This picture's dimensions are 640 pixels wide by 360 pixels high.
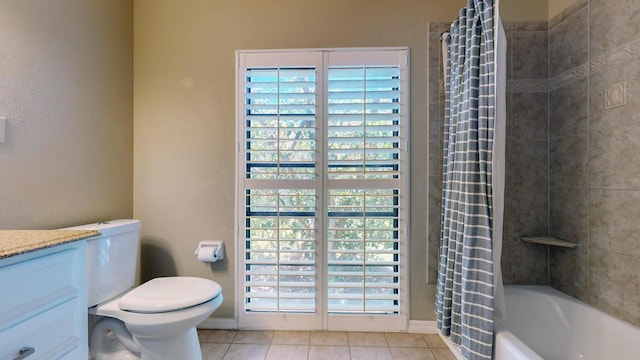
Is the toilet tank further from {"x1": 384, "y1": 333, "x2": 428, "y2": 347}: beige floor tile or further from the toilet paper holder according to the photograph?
{"x1": 384, "y1": 333, "x2": 428, "y2": 347}: beige floor tile

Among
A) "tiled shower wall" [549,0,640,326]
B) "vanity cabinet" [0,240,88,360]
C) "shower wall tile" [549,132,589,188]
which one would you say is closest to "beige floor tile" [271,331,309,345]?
"vanity cabinet" [0,240,88,360]

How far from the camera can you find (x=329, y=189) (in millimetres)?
1830

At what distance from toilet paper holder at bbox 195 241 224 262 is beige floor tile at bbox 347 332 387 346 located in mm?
1028

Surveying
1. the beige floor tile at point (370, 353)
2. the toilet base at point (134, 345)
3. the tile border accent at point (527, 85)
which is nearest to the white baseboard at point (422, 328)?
the beige floor tile at point (370, 353)

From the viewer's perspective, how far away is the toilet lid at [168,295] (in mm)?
1266

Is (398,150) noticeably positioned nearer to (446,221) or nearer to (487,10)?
(446,221)

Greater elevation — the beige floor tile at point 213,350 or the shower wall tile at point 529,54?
the shower wall tile at point 529,54

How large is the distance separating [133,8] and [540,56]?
9.21ft

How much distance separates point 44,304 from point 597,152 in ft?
8.05

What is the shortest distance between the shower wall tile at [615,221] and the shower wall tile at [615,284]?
0.04 m

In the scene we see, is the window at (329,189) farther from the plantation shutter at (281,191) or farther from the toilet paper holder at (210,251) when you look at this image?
the toilet paper holder at (210,251)

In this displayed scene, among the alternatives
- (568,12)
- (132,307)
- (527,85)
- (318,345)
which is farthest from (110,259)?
(568,12)

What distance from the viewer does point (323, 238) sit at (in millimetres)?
1825

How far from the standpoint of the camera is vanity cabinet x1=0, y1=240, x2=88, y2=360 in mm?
730
